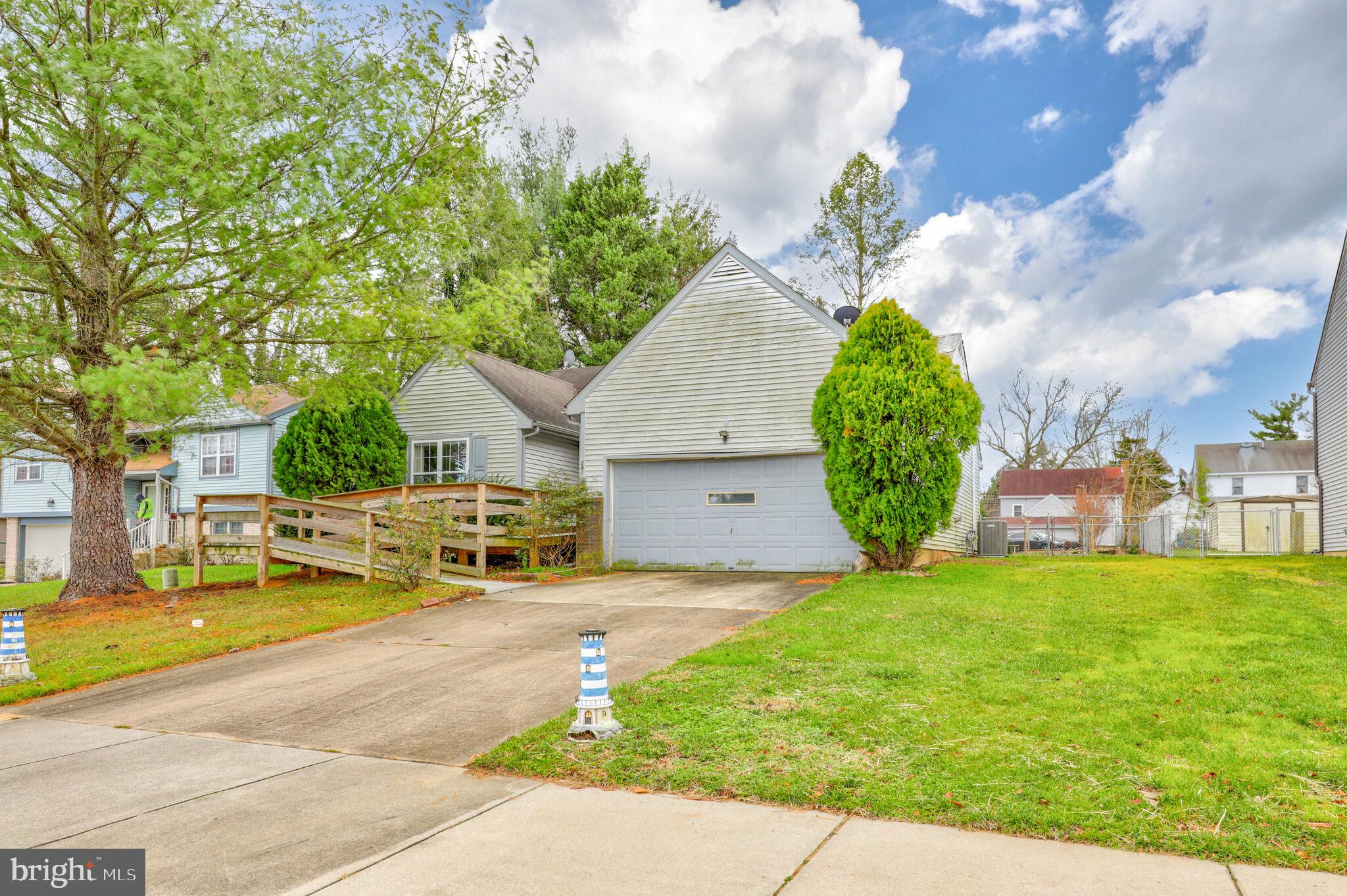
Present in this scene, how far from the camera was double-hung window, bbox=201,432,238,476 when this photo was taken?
2417 cm

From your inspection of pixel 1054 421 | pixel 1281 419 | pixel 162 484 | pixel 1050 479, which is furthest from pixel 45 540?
pixel 1281 419

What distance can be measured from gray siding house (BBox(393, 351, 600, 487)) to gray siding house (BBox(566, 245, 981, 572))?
1.71m

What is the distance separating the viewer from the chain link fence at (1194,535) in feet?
77.9

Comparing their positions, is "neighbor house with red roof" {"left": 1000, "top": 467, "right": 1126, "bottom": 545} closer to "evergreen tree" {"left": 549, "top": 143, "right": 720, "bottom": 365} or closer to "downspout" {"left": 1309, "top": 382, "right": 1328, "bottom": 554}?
"downspout" {"left": 1309, "top": 382, "right": 1328, "bottom": 554}

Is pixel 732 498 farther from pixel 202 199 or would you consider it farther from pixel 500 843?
pixel 500 843

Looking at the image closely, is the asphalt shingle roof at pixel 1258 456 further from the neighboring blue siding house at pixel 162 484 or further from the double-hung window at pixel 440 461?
the neighboring blue siding house at pixel 162 484

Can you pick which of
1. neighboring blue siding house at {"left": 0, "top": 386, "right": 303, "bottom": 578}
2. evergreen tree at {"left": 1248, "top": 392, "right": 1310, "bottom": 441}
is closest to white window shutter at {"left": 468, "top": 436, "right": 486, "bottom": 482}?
neighboring blue siding house at {"left": 0, "top": 386, "right": 303, "bottom": 578}

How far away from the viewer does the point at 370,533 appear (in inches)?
505

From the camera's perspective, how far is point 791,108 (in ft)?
61.3

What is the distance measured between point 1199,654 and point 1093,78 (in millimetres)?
15369

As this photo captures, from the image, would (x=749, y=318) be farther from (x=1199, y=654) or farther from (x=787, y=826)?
(x=787, y=826)

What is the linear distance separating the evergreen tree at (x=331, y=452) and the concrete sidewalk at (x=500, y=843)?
41.0 feet

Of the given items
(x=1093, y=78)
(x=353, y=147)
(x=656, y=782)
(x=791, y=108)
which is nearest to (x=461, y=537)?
(x=353, y=147)

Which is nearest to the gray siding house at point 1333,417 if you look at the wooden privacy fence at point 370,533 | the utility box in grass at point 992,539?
the utility box in grass at point 992,539
